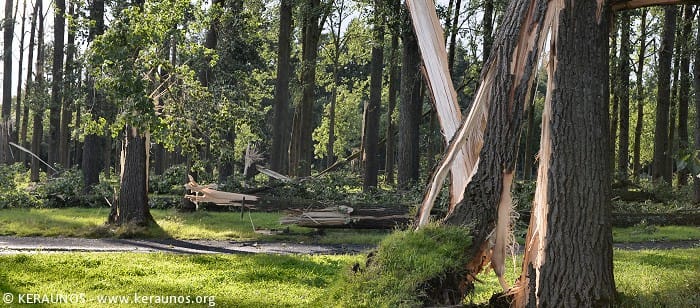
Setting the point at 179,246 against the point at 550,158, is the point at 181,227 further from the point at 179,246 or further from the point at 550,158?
the point at 550,158

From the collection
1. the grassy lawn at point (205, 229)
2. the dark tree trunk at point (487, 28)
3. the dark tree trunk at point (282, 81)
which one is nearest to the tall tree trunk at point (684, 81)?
the dark tree trunk at point (487, 28)

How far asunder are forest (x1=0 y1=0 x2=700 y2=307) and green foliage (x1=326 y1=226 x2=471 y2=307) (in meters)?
0.02

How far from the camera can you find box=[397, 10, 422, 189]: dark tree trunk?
2320cm

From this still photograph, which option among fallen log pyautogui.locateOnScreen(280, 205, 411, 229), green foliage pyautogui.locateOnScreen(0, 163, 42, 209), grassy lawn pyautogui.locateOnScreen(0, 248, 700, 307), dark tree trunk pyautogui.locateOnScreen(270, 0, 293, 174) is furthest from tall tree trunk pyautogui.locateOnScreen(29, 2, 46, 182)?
grassy lawn pyautogui.locateOnScreen(0, 248, 700, 307)

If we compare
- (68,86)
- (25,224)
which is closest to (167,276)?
(25,224)

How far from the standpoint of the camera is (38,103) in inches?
1259

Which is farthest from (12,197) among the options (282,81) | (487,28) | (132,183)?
(487,28)

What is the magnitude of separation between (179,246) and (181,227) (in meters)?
2.72

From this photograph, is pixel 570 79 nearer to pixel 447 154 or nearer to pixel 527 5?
pixel 527 5

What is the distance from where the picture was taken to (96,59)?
13398mm

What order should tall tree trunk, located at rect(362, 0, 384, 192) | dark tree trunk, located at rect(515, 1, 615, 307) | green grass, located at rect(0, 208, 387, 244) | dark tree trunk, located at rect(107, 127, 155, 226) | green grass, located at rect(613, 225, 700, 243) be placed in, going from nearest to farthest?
dark tree trunk, located at rect(515, 1, 615, 307) < green grass, located at rect(0, 208, 387, 244) < dark tree trunk, located at rect(107, 127, 155, 226) < green grass, located at rect(613, 225, 700, 243) < tall tree trunk, located at rect(362, 0, 384, 192)

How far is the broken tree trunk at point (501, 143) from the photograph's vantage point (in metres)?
7.55

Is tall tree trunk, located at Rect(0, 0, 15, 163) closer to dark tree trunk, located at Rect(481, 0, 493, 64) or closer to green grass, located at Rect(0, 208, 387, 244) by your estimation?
green grass, located at Rect(0, 208, 387, 244)

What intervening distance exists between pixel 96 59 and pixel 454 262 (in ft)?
30.5
